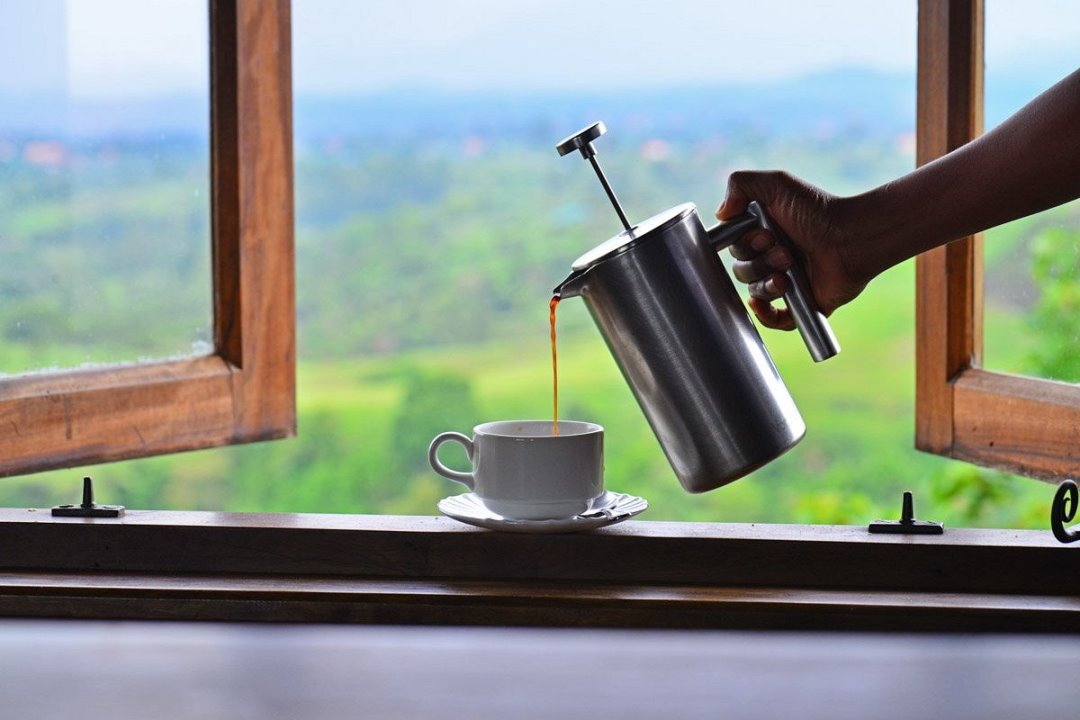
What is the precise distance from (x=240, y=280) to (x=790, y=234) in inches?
27.1

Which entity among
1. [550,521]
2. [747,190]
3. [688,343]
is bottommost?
[550,521]

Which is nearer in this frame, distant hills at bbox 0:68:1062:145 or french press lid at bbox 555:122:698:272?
french press lid at bbox 555:122:698:272

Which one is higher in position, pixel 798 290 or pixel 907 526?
pixel 798 290

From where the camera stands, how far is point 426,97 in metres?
3.99

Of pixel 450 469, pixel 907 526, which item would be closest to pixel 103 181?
pixel 450 469

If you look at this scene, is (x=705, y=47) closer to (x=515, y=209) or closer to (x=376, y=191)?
(x=515, y=209)

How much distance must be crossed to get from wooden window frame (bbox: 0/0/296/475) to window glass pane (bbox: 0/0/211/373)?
4cm

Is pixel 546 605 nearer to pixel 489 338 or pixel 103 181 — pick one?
pixel 103 181

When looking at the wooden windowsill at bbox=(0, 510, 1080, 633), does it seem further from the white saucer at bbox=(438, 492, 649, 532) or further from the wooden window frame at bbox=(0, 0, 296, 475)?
the wooden window frame at bbox=(0, 0, 296, 475)

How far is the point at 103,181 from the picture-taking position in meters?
1.41

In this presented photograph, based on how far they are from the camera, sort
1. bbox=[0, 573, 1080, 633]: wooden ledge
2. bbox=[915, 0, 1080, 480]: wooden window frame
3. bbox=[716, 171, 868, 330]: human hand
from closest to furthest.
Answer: bbox=[0, 573, 1080, 633]: wooden ledge < bbox=[716, 171, 868, 330]: human hand < bbox=[915, 0, 1080, 480]: wooden window frame

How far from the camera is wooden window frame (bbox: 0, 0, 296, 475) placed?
1304 millimetres

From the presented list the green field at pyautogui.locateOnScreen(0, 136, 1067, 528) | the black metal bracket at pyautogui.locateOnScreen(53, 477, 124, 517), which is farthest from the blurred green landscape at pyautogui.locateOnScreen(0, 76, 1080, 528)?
the black metal bracket at pyautogui.locateOnScreen(53, 477, 124, 517)

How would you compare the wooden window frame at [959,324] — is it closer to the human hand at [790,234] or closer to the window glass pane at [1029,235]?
the window glass pane at [1029,235]
